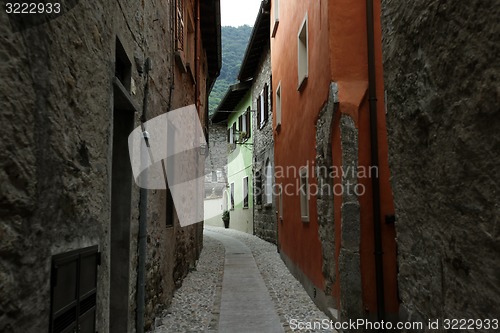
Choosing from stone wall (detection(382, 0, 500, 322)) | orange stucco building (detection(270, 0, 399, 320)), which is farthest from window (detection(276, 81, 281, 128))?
stone wall (detection(382, 0, 500, 322))

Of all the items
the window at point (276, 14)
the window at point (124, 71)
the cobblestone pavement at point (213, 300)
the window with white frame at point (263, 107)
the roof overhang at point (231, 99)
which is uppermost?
the roof overhang at point (231, 99)

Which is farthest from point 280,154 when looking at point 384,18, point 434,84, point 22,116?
point 22,116

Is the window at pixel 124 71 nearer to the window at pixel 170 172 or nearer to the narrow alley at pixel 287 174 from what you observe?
the narrow alley at pixel 287 174

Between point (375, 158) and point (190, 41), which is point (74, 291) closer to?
point (375, 158)

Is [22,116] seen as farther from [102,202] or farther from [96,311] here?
[96,311]

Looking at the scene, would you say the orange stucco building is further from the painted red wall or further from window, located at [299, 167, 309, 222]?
window, located at [299, 167, 309, 222]

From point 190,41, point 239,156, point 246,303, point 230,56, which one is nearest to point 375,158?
point 246,303

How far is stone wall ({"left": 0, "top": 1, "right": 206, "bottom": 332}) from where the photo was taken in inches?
57.1

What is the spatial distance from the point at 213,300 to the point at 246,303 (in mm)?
573

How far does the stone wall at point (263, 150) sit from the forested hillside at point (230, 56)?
27890mm

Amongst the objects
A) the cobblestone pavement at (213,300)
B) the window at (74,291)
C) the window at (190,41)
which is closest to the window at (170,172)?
the cobblestone pavement at (213,300)

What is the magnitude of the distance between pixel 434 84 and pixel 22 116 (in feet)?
5.80

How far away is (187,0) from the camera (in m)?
8.34

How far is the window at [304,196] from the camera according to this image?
22.8ft
